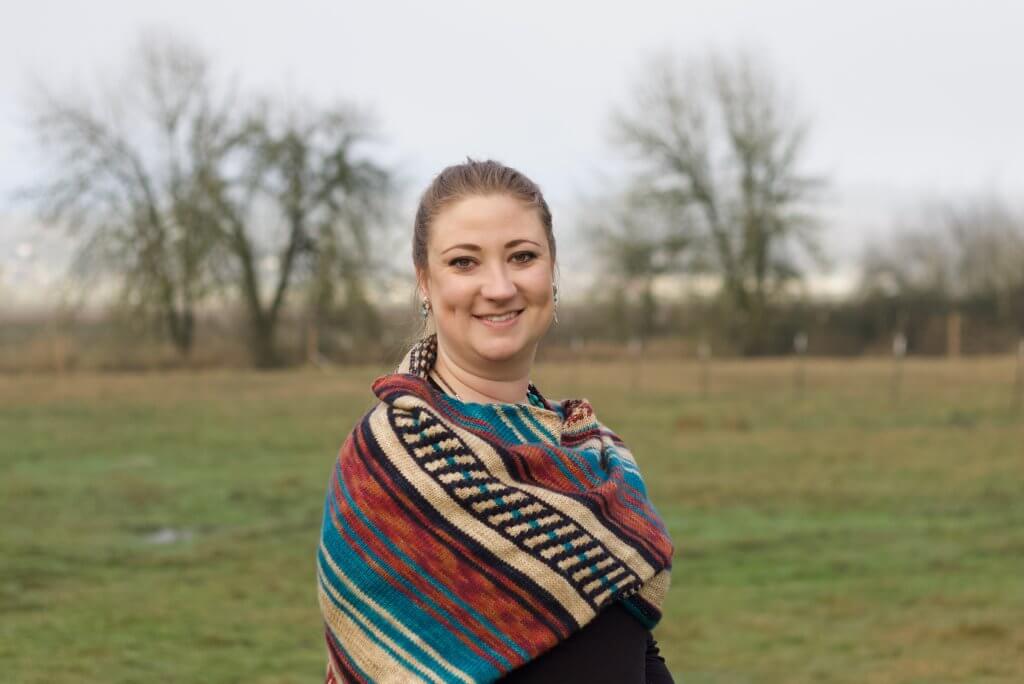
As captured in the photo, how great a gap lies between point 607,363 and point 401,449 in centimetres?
3014

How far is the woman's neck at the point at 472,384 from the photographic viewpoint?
2053 mm

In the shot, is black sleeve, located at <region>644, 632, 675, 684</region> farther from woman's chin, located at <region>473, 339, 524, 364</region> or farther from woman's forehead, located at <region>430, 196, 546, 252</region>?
woman's forehead, located at <region>430, 196, 546, 252</region>

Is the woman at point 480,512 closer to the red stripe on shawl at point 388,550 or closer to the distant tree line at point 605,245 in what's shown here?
the red stripe on shawl at point 388,550

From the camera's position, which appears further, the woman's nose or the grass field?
the grass field

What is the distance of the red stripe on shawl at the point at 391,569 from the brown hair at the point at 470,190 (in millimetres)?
439

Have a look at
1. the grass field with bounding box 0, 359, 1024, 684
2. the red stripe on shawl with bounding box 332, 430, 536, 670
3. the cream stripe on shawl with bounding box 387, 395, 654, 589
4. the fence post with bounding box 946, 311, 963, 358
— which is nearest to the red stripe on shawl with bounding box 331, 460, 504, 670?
the red stripe on shawl with bounding box 332, 430, 536, 670

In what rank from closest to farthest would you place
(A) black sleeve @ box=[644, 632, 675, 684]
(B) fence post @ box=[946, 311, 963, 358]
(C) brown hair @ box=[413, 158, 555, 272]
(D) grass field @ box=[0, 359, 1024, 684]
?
(C) brown hair @ box=[413, 158, 555, 272] → (A) black sleeve @ box=[644, 632, 675, 684] → (D) grass field @ box=[0, 359, 1024, 684] → (B) fence post @ box=[946, 311, 963, 358]

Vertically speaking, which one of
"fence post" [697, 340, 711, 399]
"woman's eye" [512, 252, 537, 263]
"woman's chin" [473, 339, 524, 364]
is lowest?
"fence post" [697, 340, 711, 399]

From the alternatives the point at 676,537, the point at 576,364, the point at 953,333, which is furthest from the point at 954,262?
the point at 676,537

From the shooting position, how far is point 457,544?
1.94 meters

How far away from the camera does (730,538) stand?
9.11m

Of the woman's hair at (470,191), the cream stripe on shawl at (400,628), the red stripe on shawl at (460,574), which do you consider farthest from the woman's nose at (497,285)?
the cream stripe on shawl at (400,628)

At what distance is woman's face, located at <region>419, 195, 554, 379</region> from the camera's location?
1999 millimetres

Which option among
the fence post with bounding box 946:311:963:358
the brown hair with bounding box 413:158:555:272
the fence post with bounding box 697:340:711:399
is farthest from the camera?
the fence post with bounding box 946:311:963:358
